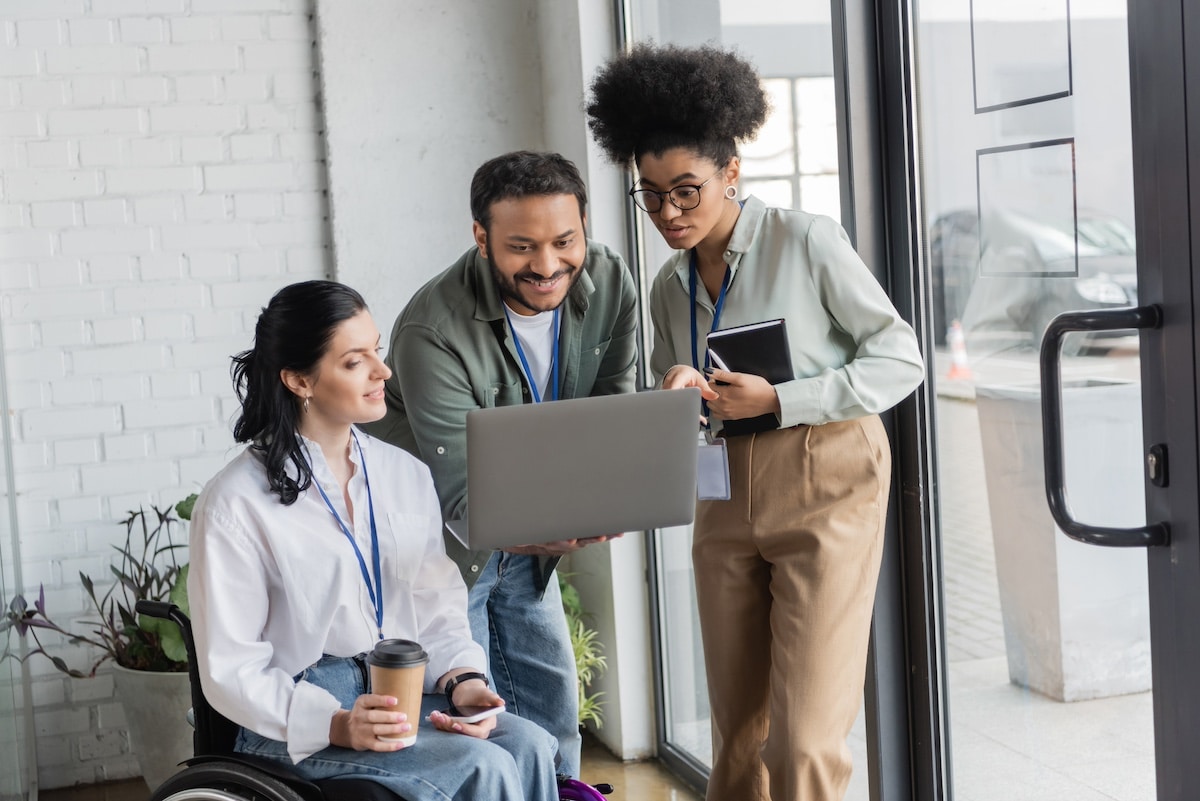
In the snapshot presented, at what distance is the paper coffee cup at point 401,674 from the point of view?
161 cm

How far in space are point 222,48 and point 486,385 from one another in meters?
1.80

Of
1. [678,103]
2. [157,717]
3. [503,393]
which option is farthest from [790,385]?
[157,717]

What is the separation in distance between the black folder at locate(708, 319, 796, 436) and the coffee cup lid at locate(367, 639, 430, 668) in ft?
1.99

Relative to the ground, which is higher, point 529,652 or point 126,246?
point 126,246

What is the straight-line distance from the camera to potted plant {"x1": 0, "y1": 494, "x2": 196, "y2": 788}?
3062mm

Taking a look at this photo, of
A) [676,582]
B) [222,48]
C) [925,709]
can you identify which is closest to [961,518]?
[925,709]

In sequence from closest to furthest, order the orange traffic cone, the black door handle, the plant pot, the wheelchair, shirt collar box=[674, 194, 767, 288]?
the black door handle
the wheelchair
shirt collar box=[674, 194, 767, 288]
the orange traffic cone
the plant pot

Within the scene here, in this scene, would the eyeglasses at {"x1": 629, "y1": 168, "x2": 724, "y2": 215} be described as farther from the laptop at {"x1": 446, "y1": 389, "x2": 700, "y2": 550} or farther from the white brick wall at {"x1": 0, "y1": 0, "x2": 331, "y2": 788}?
the white brick wall at {"x1": 0, "y1": 0, "x2": 331, "y2": 788}

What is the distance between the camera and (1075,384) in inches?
68.4

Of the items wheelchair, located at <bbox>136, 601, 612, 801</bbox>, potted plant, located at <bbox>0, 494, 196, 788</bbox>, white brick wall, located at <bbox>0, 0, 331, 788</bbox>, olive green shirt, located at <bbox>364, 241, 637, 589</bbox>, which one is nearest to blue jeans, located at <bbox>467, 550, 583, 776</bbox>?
olive green shirt, located at <bbox>364, 241, 637, 589</bbox>

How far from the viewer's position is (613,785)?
10.6ft

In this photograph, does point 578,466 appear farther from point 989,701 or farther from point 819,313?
point 989,701

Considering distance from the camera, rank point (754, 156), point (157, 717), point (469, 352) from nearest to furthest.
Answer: point (469, 352) < point (754, 156) < point (157, 717)

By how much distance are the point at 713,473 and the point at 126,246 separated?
2139 mm
